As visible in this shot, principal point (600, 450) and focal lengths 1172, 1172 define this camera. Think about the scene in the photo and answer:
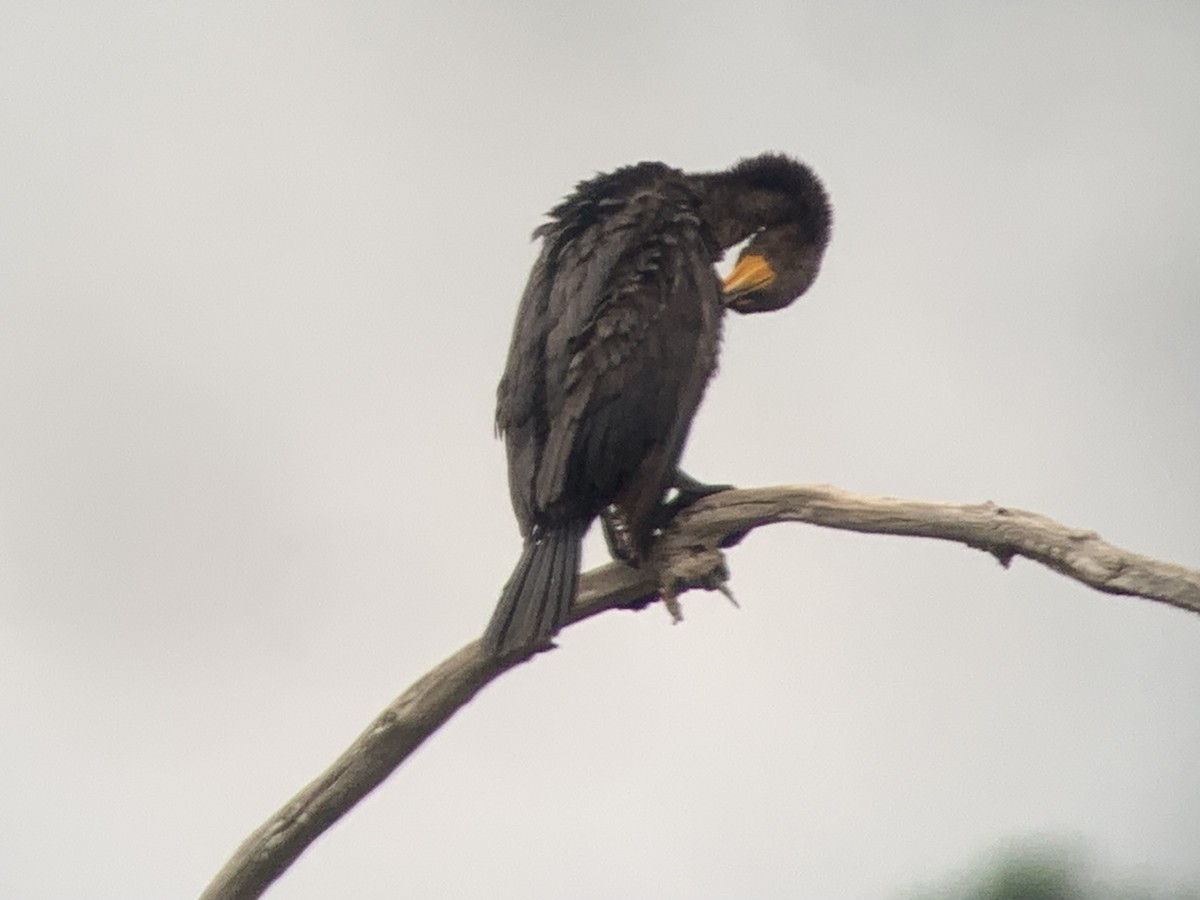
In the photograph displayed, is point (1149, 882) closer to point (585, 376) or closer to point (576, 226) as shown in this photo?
point (585, 376)

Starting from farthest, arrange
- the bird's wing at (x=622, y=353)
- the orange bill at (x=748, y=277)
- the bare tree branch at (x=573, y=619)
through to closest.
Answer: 1. the orange bill at (x=748, y=277)
2. the bird's wing at (x=622, y=353)
3. the bare tree branch at (x=573, y=619)

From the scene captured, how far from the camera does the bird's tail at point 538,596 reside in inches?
72.7

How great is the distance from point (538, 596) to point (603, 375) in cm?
39

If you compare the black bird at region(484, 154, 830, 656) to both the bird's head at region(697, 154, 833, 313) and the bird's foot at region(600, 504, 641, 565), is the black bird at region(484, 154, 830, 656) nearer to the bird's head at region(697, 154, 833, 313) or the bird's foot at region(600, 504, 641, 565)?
the bird's foot at region(600, 504, 641, 565)

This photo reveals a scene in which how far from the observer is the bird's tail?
1.85m

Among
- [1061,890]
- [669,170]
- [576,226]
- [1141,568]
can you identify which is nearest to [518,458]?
[576,226]

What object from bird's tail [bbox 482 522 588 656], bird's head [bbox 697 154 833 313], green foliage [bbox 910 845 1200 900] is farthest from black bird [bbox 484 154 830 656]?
green foliage [bbox 910 845 1200 900]

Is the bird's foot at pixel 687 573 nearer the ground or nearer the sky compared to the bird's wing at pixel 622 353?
nearer the ground

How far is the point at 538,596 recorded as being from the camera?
187 cm

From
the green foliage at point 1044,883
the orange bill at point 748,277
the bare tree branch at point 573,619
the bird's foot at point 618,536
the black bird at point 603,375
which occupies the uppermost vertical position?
the orange bill at point 748,277

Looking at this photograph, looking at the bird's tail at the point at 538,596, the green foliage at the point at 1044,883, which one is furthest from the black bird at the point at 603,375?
the green foliage at the point at 1044,883

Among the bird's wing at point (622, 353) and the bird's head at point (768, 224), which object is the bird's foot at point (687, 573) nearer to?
the bird's wing at point (622, 353)

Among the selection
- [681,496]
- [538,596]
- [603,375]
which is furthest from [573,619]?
[603,375]

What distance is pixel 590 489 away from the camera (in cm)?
197
